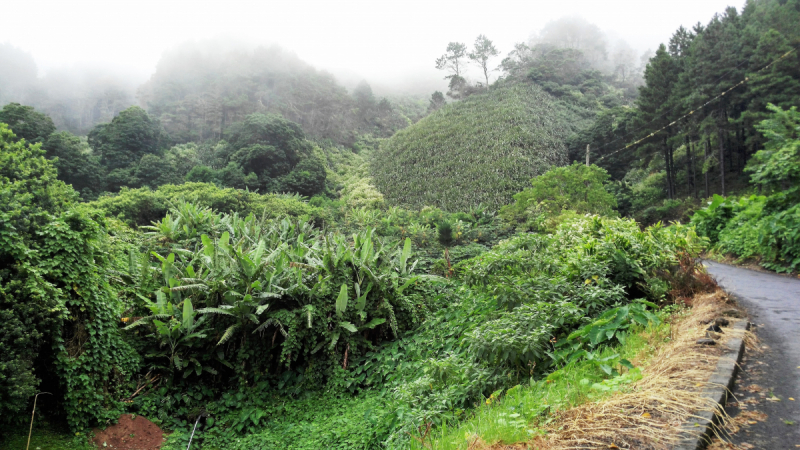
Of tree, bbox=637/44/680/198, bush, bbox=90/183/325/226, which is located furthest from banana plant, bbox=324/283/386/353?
tree, bbox=637/44/680/198

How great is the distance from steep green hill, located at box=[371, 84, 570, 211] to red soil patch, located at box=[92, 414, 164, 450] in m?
17.2

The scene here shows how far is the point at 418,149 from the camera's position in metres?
28.3

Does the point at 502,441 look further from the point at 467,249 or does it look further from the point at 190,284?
the point at 467,249

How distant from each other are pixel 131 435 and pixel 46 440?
0.66 meters

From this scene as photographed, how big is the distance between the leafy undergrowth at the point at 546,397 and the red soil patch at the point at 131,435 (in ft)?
9.31

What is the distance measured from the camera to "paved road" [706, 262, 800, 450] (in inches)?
68.4

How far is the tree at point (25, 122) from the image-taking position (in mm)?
20516

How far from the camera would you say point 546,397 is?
90.4 inches

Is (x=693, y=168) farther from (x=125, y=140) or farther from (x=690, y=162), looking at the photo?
(x=125, y=140)

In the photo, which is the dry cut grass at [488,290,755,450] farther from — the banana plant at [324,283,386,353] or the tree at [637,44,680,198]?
the tree at [637,44,680,198]

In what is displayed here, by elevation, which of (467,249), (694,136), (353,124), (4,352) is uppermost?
(353,124)

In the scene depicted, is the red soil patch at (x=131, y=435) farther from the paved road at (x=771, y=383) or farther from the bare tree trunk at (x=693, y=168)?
the bare tree trunk at (x=693, y=168)

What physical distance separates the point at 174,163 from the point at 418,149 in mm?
17131

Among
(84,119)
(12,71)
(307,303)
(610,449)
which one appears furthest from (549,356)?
(12,71)
